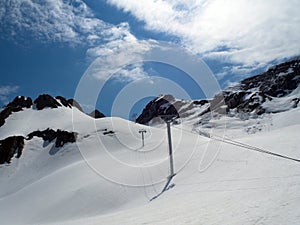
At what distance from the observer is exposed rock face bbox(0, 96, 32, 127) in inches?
2685

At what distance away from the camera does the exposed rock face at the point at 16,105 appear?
68200 mm

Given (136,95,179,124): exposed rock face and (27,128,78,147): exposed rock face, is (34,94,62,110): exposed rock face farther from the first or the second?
(136,95,179,124): exposed rock face

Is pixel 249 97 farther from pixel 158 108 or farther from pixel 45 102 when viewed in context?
pixel 158 108

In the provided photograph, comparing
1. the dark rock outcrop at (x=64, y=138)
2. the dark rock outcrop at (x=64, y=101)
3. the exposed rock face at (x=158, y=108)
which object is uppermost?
the exposed rock face at (x=158, y=108)

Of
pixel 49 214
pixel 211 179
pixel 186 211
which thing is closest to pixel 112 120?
pixel 49 214

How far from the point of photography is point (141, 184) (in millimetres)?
22016

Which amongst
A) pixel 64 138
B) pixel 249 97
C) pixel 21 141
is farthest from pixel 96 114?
pixel 249 97

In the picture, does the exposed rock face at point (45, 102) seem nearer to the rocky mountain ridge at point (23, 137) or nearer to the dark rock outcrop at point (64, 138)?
the rocky mountain ridge at point (23, 137)

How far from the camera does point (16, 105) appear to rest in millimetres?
75438

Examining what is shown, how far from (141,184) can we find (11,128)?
46.4 m

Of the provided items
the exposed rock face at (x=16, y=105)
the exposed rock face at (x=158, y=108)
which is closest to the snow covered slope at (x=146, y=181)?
the exposed rock face at (x=16, y=105)

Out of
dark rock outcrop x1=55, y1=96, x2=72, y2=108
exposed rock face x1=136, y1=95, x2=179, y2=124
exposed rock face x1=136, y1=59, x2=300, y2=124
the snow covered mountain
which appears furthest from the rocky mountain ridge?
exposed rock face x1=136, y1=95, x2=179, y2=124

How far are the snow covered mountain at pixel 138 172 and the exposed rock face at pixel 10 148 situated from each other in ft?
0.51

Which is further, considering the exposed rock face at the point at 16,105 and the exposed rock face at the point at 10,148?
the exposed rock face at the point at 16,105
